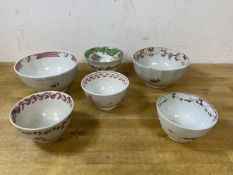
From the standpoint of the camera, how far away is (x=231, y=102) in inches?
27.5

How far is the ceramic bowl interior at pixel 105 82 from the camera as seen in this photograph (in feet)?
2.31

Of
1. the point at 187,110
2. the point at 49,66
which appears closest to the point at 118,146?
the point at 187,110

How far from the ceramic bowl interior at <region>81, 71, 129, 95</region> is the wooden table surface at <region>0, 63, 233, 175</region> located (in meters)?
0.04

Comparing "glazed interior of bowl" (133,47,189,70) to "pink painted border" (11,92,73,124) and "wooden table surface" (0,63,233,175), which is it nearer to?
"wooden table surface" (0,63,233,175)

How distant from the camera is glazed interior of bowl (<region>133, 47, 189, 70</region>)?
2.65ft

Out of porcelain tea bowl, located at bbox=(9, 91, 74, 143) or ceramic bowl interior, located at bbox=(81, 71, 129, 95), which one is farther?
ceramic bowl interior, located at bbox=(81, 71, 129, 95)

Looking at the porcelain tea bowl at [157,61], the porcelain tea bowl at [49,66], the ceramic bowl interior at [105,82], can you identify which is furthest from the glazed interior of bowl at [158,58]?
the porcelain tea bowl at [49,66]

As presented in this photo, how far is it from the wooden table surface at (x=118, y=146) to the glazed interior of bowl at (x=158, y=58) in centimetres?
14

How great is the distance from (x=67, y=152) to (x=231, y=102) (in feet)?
1.61

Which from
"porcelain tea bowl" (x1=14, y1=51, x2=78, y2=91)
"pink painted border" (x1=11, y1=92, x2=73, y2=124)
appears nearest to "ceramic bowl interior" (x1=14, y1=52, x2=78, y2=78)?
"porcelain tea bowl" (x1=14, y1=51, x2=78, y2=91)

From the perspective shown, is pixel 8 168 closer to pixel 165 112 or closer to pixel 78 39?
pixel 165 112

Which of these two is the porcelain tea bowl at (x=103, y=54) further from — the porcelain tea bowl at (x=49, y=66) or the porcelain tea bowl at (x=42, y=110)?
the porcelain tea bowl at (x=42, y=110)

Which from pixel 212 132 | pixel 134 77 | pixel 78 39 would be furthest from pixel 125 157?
pixel 78 39

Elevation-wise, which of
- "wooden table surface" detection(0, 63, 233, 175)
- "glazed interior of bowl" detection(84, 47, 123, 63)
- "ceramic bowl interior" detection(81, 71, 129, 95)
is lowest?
"wooden table surface" detection(0, 63, 233, 175)
